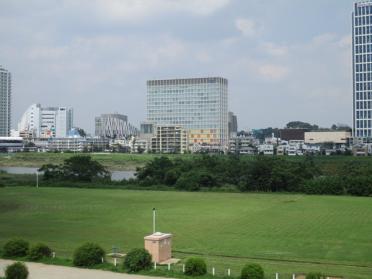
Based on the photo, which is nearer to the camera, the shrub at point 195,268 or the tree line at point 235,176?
the shrub at point 195,268

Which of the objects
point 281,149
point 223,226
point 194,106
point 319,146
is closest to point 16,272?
point 223,226

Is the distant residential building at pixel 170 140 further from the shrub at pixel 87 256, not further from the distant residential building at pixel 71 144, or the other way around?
the shrub at pixel 87 256

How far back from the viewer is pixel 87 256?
19156 mm

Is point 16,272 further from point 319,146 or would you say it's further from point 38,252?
point 319,146

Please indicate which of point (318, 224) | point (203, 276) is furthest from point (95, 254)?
point (318, 224)

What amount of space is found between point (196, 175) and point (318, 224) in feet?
99.7

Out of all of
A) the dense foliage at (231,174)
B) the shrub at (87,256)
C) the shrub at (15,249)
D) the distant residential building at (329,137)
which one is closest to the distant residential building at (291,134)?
the distant residential building at (329,137)

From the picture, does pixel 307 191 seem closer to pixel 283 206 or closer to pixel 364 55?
pixel 283 206

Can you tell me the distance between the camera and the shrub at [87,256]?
19.1 m

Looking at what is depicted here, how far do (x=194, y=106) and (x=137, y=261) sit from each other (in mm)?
163372

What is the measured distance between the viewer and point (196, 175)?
62.4m

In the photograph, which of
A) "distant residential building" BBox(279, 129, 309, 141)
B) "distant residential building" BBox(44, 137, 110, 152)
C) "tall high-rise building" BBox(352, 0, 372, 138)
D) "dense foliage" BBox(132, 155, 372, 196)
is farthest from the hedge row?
"distant residential building" BBox(279, 129, 309, 141)

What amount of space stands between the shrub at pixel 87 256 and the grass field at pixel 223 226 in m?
3.89

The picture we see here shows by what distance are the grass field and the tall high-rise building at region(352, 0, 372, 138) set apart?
79447 millimetres
